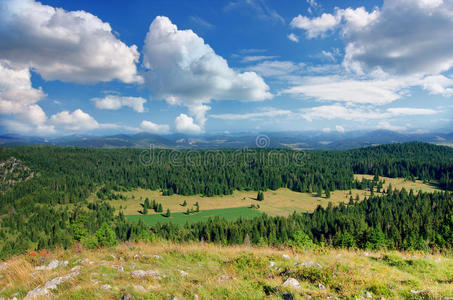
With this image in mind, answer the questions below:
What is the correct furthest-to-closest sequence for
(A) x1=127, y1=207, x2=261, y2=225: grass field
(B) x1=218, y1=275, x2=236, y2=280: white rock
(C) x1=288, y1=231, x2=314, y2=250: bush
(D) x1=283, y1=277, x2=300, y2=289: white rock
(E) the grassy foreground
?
(A) x1=127, y1=207, x2=261, y2=225: grass field
(C) x1=288, y1=231, x2=314, y2=250: bush
(B) x1=218, y1=275, x2=236, y2=280: white rock
(D) x1=283, y1=277, x2=300, y2=289: white rock
(E) the grassy foreground

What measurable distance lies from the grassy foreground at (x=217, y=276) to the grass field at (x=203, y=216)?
14150 cm

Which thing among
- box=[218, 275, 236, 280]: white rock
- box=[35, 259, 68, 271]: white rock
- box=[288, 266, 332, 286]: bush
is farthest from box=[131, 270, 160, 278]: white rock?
box=[288, 266, 332, 286]: bush

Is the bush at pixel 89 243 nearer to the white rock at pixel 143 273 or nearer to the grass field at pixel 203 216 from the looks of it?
the white rock at pixel 143 273

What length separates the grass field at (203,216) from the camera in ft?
510

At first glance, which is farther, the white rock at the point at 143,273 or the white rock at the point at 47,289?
the white rock at the point at 143,273

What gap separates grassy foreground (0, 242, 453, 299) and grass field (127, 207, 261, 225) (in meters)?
141

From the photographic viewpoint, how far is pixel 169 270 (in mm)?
14172

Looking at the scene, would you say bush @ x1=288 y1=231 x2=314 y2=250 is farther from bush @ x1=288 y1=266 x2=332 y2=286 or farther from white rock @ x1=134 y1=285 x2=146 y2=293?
white rock @ x1=134 y1=285 x2=146 y2=293

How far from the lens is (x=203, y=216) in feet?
538

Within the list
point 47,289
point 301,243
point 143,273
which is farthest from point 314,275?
point 301,243

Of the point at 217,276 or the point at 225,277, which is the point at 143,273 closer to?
the point at 217,276

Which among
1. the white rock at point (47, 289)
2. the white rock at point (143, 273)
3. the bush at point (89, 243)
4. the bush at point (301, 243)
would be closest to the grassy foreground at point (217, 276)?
the white rock at point (143, 273)

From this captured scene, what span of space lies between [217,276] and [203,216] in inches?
6211

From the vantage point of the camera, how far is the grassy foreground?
1044 cm
